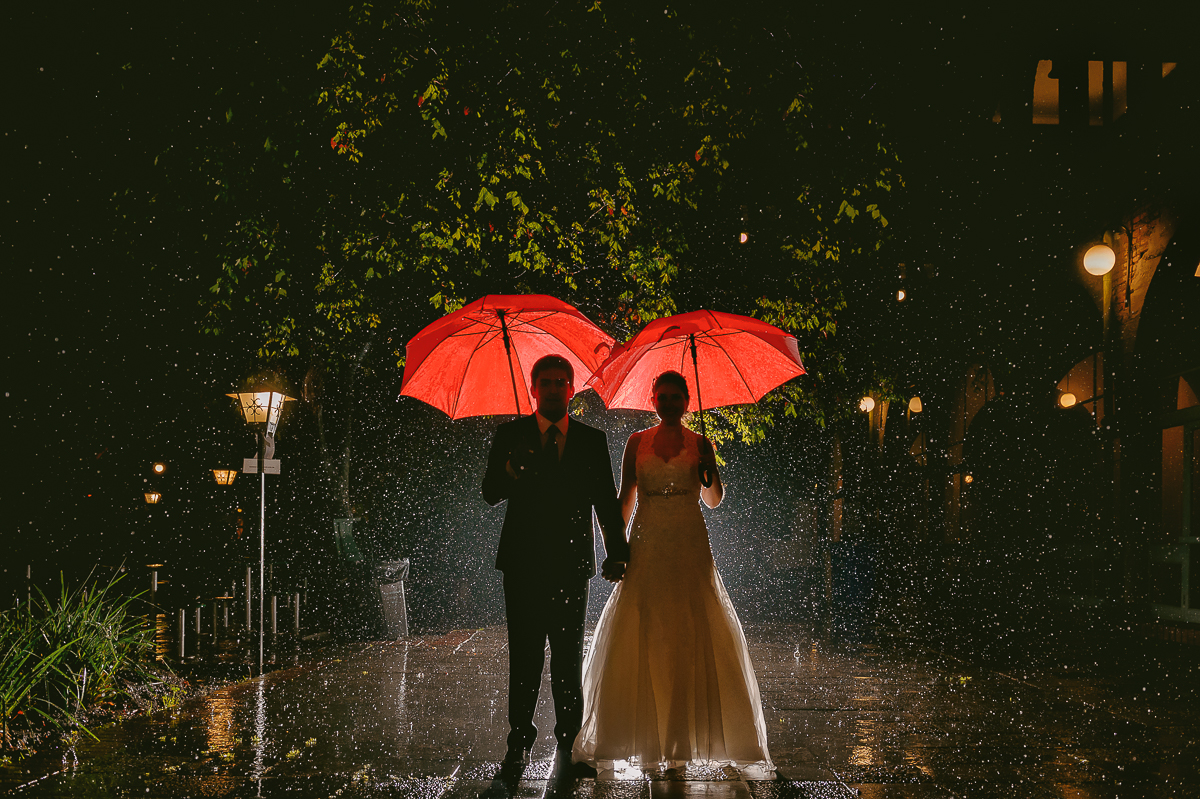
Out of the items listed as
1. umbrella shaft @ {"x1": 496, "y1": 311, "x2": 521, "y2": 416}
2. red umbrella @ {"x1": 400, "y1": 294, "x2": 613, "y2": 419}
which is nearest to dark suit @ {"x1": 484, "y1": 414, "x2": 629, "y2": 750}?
umbrella shaft @ {"x1": 496, "y1": 311, "x2": 521, "y2": 416}

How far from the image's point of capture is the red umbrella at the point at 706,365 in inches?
215

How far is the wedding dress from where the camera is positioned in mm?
4520

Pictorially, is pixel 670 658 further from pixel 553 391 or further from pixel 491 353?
pixel 491 353

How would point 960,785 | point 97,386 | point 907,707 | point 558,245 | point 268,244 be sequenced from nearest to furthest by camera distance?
point 960,785, point 907,707, point 268,244, point 558,245, point 97,386

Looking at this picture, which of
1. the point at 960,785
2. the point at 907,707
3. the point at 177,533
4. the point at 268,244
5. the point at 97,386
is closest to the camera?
the point at 960,785

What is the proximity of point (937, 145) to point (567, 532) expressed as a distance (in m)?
13.8

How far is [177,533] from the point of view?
33094mm

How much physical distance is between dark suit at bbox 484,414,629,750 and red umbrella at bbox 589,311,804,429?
90cm

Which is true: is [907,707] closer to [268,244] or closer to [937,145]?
[268,244]

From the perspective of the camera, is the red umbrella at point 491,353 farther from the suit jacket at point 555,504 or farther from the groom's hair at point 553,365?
the suit jacket at point 555,504

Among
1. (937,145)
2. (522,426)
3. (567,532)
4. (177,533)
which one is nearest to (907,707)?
(567,532)

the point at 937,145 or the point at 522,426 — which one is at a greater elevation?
the point at 937,145

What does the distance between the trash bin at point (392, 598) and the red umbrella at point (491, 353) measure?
6.59m

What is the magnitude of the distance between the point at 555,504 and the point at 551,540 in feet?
0.66
